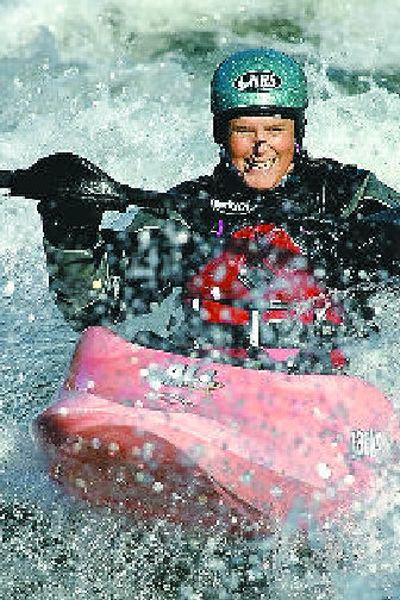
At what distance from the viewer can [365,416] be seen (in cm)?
324

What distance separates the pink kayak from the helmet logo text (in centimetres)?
97

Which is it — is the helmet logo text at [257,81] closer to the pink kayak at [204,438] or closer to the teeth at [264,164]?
the teeth at [264,164]

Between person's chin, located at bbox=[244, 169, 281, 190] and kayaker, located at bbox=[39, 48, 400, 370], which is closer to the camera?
kayaker, located at bbox=[39, 48, 400, 370]

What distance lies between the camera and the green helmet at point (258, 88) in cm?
354

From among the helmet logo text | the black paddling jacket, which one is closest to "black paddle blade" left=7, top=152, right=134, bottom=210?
the black paddling jacket

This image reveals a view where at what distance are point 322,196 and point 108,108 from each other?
4.10 meters

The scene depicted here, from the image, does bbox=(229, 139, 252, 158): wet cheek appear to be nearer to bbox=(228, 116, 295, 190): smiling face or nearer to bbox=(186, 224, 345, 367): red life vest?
bbox=(228, 116, 295, 190): smiling face

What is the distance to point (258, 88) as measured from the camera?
11.6 ft

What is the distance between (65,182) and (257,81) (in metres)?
0.82

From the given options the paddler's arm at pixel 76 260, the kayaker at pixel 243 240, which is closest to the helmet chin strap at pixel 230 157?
the kayaker at pixel 243 240

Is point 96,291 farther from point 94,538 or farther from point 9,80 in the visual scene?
point 9,80

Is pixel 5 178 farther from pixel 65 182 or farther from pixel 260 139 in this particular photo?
pixel 260 139

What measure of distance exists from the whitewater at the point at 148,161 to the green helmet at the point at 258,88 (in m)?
0.78

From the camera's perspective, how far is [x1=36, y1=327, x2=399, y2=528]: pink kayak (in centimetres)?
293
